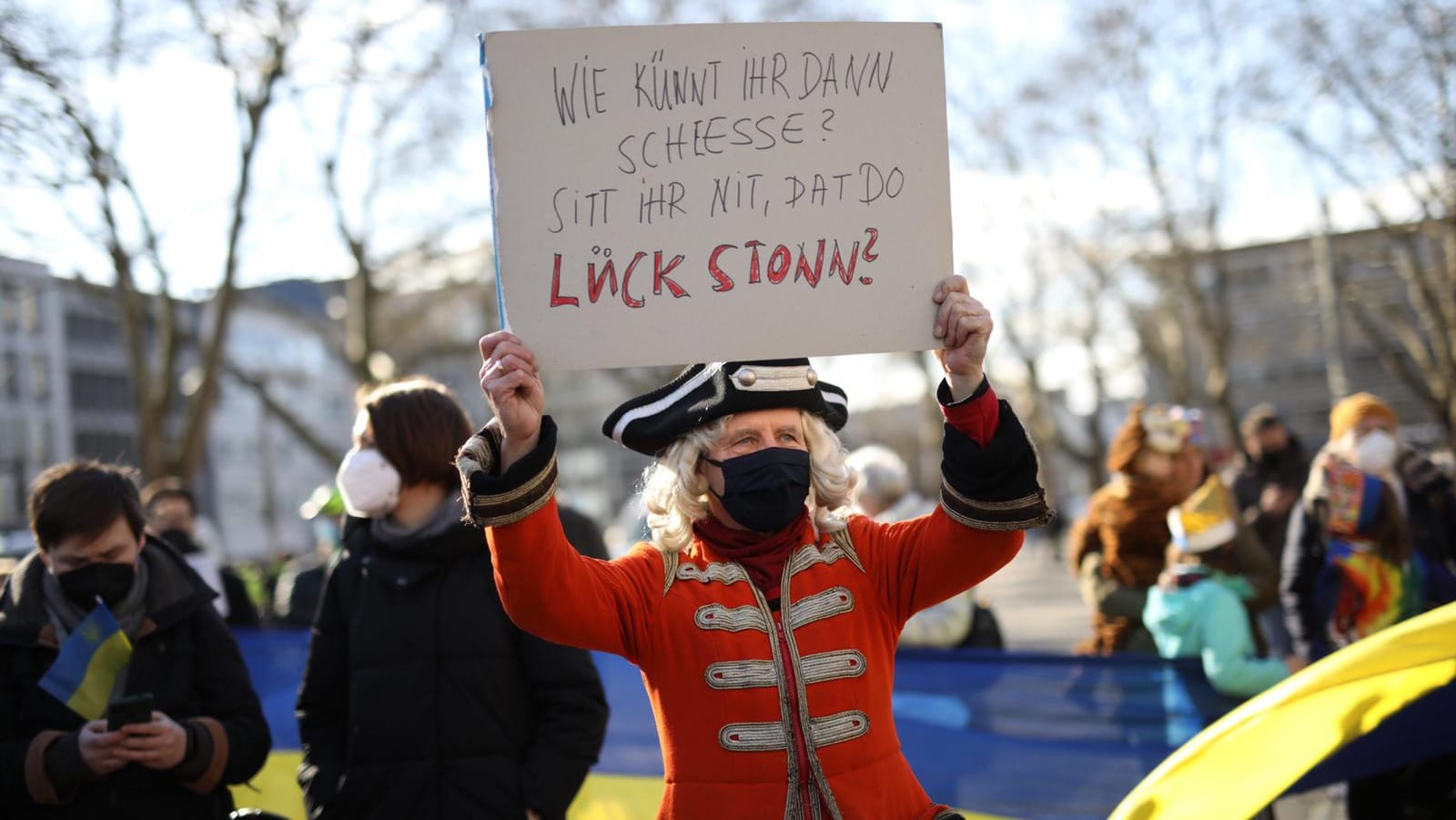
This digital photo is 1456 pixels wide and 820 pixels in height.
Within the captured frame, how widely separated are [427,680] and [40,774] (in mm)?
1017

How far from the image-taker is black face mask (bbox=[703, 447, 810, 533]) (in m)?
2.83

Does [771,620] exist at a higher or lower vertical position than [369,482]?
lower

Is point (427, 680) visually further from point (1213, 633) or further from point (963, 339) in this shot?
point (1213, 633)

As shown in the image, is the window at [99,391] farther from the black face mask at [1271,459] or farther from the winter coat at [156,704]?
the winter coat at [156,704]

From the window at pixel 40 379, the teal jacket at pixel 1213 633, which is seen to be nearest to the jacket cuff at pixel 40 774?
the teal jacket at pixel 1213 633

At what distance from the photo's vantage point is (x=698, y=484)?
2.94 metres

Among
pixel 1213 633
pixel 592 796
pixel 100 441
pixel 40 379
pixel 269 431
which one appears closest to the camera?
pixel 1213 633

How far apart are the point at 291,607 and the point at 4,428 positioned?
199ft

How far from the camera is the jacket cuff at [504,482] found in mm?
2543

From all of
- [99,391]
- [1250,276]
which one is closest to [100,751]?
[1250,276]

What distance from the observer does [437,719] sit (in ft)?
11.8

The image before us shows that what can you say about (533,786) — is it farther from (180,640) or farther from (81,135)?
(81,135)

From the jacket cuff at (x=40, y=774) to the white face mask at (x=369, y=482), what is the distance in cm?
92

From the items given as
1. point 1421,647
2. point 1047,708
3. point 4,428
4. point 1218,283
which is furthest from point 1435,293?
point 4,428
